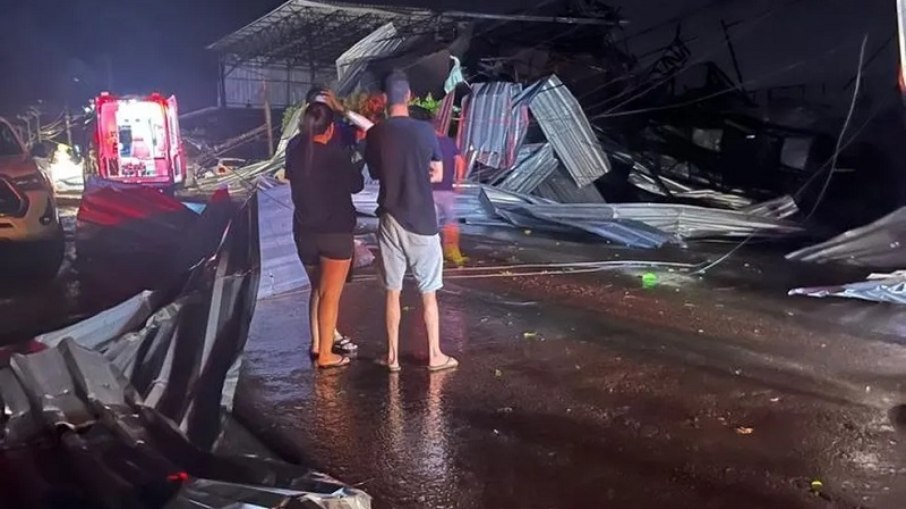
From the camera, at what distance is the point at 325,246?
545 centimetres

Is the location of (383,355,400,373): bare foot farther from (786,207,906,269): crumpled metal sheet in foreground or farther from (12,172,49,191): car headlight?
(786,207,906,269): crumpled metal sheet in foreground

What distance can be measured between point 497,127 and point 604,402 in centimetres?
1050

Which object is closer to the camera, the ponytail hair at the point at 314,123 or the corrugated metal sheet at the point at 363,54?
the ponytail hair at the point at 314,123

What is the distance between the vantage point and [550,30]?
63.3ft

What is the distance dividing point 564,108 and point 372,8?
872 centimetres

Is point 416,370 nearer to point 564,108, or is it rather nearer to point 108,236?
point 108,236

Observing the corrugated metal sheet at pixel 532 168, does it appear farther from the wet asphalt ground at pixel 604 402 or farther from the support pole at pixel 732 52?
the wet asphalt ground at pixel 604 402

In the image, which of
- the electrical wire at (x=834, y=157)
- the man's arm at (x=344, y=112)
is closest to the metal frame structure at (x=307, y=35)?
Answer: the electrical wire at (x=834, y=157)

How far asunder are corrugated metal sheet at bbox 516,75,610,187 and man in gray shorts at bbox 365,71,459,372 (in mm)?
9878

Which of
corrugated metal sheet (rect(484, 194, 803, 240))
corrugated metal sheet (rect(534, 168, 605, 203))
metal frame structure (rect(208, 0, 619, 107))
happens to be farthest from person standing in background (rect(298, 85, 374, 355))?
metal frame structure (rect(208, 0, 619, 107))

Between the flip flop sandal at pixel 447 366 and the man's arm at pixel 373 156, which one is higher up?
the man's arm at pixel 373 156

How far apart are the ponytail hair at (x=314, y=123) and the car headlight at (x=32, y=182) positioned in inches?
205

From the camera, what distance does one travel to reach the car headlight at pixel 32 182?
29.3 ft

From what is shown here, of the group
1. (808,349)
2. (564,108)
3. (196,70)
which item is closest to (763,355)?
(808,349)
